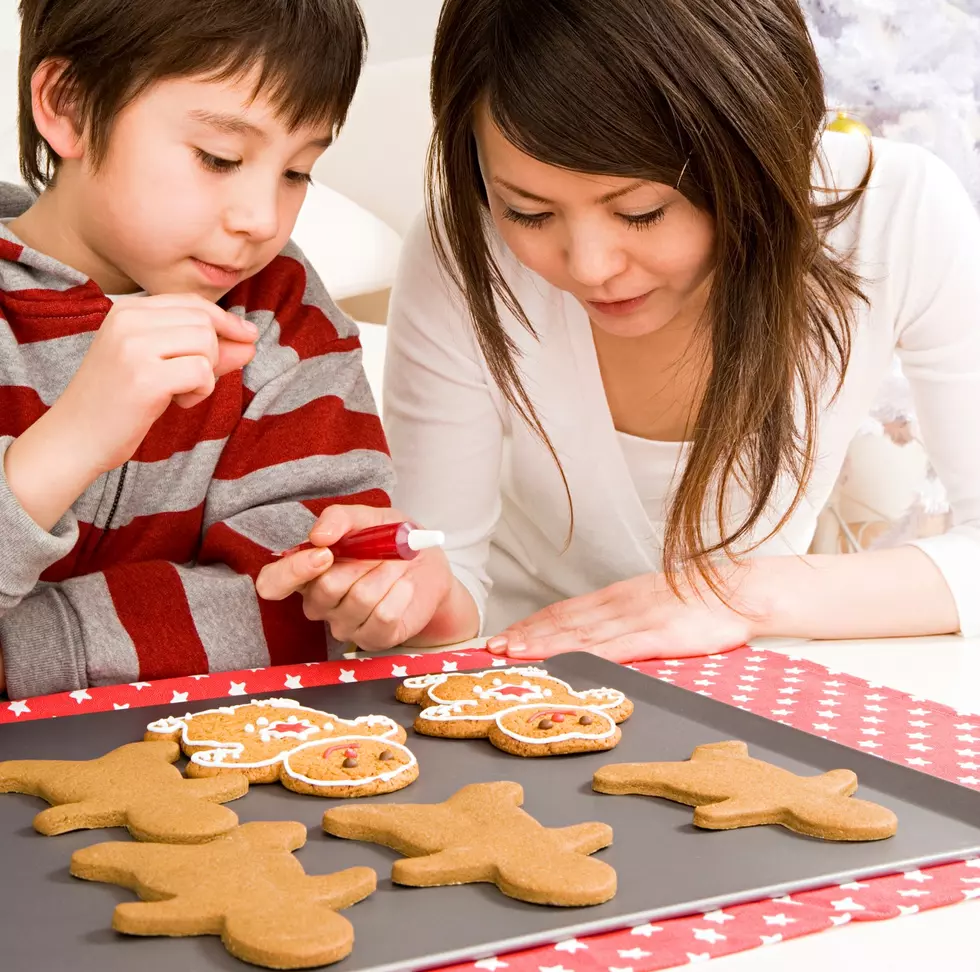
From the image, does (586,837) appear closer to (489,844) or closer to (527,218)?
(489,844)

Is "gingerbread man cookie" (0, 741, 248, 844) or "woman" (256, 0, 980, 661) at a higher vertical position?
"woman" (256, 0, 980, 661)

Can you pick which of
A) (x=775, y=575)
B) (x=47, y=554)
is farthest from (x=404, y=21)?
(x=47, y=554)

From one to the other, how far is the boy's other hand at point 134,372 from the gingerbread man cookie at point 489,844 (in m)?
0.36

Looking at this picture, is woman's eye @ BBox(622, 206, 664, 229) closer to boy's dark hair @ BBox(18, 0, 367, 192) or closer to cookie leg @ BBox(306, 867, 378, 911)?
boy's dark hair @ BBox(18, 0, 367, 192)

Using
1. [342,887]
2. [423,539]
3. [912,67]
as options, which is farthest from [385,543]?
[912,67]

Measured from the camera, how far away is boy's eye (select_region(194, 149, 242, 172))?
99 cm

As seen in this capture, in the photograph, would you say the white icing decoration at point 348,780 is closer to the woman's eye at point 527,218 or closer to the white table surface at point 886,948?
the white table surface at point 886,948

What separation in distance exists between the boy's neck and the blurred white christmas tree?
5.43 ft

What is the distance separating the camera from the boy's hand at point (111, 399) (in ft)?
2.80

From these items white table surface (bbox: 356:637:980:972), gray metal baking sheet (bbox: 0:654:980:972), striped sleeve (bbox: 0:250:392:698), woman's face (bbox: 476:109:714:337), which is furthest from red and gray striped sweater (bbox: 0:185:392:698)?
white table surface (bbox: 356:637:980:972)

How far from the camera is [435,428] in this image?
52.6 inches

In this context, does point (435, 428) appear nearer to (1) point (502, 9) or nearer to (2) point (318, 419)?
(2) point (318, 419)

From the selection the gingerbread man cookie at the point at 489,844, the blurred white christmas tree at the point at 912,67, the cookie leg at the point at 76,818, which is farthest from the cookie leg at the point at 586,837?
the blurred white christmas tree at the point at 912,67

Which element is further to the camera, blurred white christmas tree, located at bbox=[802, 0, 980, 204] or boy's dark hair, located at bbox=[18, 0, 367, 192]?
blurred white christmas tree, located at bbox=[802, 0, 980, 204]
